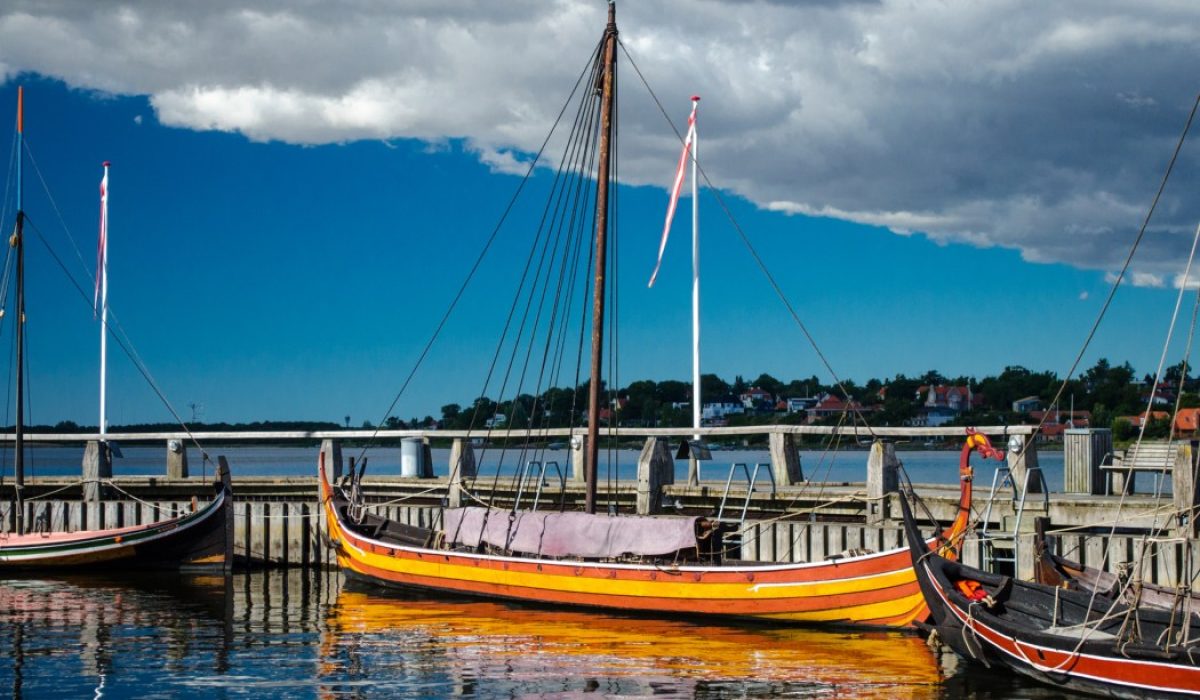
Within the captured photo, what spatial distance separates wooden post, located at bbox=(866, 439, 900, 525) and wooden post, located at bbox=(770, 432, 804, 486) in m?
2.49

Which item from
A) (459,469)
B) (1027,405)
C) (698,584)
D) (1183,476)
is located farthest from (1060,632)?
(1027,405)

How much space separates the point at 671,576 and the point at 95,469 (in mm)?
17174

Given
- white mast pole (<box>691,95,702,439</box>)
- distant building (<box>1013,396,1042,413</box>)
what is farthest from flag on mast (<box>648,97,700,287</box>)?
distant building (<box>1013,396,1042,413</box>)

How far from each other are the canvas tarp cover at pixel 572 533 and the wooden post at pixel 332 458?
20.4ft

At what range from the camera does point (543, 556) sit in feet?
77.3

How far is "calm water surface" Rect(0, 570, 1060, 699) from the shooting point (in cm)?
1639

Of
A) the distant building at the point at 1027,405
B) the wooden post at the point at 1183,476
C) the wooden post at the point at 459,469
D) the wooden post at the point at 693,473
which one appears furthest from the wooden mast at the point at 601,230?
the distant building at the point at 1027,405

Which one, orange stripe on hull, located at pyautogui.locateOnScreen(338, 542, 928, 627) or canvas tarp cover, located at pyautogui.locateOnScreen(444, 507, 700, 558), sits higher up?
canvas tarp cover, located at pyautogui.locateOnScreen(444, 507, 700, 558)

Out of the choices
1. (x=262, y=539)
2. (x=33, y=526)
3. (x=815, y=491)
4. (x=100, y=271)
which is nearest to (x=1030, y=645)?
(x=815, y=491)

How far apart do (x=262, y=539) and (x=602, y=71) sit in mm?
12755

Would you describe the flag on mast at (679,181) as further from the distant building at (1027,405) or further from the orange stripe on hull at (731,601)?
the distant building at (1027,405)

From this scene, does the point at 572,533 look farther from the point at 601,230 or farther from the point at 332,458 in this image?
the point at 332,458

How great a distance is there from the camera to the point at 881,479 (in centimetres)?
2312

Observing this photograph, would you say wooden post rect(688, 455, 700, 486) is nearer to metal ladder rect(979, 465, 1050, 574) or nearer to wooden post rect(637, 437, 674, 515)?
wooden post rect(637, 437, 674, 515)
